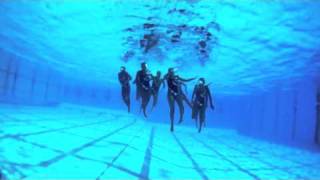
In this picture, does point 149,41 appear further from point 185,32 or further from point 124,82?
point 124,82

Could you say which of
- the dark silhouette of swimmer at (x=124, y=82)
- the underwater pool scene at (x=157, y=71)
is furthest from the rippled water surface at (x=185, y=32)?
the dark silhouette of swimmer at (x=124, y=82)

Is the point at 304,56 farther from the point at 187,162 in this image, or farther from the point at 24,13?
the point at 24,13

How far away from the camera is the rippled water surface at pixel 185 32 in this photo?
486 inches

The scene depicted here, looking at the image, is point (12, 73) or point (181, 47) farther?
point (12, 73)

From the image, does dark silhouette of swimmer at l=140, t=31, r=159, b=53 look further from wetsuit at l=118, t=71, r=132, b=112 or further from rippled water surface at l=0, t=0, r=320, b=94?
wetsuit at l=118, t=71, r=132, b=112

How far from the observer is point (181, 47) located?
18.0m

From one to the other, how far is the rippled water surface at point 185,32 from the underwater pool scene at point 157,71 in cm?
8

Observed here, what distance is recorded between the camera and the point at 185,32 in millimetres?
14891

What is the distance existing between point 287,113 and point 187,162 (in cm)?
3953

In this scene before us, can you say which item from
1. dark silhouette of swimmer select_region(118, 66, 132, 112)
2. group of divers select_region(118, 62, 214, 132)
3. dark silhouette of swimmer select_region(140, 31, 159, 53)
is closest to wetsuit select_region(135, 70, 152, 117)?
group of divers select_region(118, 62, 214, 132)

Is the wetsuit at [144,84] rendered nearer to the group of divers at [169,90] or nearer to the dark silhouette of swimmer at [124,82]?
the group of divers at [169,90]

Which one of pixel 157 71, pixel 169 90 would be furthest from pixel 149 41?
pixel 169 90

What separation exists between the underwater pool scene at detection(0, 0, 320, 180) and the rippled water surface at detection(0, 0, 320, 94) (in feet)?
0.26

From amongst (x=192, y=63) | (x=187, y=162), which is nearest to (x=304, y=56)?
(x=192, y=63)
